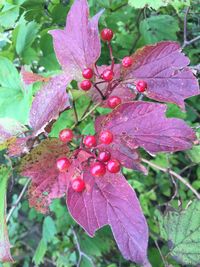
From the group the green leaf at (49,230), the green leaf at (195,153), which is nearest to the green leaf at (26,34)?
the green leaf at (195,153)

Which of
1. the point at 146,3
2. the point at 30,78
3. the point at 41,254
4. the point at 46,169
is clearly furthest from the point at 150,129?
the point at 41,254

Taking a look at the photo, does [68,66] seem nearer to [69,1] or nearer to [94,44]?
[94,44]

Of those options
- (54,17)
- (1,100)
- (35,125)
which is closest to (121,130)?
(35,125)

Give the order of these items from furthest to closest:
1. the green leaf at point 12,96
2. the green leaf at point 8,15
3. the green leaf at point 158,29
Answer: the green leaf at point 158,29 < the green leaf at point 8,15 < the green leaf at point 12,96

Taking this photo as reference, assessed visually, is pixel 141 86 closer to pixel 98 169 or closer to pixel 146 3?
pixel 98 169

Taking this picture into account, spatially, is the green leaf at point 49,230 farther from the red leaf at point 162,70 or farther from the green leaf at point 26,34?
the red leaf at point 162,70

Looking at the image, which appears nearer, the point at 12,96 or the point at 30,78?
the point at 30,78

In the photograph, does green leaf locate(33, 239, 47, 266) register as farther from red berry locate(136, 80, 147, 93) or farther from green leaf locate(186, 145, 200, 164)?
red berry locate(136, 80, 147, 93)
